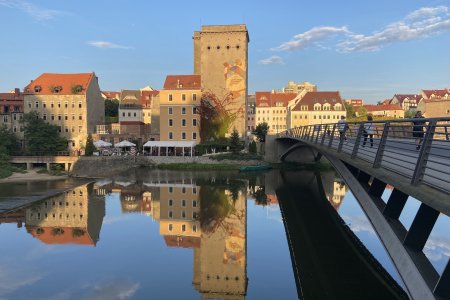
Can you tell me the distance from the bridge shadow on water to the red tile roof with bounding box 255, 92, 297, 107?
71827mm

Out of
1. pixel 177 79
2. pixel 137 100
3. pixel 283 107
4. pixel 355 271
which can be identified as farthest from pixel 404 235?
pixel 283 107

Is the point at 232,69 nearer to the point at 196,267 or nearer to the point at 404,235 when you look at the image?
the point at 196,267

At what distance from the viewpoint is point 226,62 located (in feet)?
191

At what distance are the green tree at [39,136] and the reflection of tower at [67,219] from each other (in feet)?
74.2

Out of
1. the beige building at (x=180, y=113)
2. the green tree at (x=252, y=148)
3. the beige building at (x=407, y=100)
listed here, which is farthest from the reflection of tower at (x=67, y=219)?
the beige building at (x=407, y=100)

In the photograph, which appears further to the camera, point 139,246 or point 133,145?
point 133,145

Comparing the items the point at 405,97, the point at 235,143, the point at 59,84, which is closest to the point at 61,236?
the point at 235,143

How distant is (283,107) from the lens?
3826 inches

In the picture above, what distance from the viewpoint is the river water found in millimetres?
14172

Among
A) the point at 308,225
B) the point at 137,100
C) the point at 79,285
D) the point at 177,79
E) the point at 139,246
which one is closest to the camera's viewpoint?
the point at 79,285

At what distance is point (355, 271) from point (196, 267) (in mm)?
6669

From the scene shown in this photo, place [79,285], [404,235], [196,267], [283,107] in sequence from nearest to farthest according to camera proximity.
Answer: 1. [404,235]
2. [79,285]
3. [196,267]
4. [283,107]

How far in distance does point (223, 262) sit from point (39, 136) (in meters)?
45.0

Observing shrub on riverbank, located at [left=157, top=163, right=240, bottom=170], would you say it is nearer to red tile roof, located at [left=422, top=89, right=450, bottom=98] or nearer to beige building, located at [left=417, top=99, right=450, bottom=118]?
Answer: beige building, located at [left=417, top=99, right=450, bottom=118]
